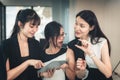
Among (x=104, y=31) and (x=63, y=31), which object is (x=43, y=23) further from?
(x=104, y=31)

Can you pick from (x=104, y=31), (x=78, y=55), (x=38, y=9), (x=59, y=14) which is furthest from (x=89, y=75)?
(x=38, y=9)

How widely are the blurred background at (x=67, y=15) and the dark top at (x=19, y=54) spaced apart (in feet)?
0.17

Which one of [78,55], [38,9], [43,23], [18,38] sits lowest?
[78,55]

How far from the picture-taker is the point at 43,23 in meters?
1.46

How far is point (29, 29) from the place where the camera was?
1.46 m

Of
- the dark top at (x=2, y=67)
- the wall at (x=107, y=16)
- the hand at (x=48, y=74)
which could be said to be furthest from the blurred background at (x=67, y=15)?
the hand at (x=48, y=74)

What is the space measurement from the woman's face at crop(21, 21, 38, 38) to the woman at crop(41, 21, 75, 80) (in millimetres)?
84

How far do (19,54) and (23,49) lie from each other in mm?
47

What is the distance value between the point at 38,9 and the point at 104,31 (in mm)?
523

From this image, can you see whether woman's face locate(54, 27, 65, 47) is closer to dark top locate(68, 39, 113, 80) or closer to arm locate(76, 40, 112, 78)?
dark top locate(68, 39, 113, 80)

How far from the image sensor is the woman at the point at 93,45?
4.77 feet

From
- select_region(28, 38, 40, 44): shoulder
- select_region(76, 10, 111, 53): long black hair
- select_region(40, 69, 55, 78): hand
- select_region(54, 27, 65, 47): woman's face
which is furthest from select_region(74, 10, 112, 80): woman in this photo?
select_region(28, 38, 40, 44): shoulder

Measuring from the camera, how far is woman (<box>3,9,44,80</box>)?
56.6 inches

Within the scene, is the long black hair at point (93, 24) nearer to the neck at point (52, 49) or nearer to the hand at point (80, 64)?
the hand at point (80, 64)
